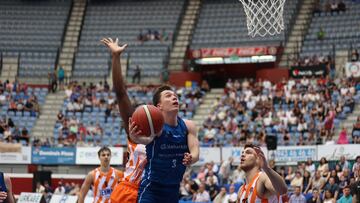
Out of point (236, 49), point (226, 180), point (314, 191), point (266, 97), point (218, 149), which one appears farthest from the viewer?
point (236, 49)

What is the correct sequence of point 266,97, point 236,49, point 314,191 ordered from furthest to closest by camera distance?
point 236,49, point 266,97, point 314,191

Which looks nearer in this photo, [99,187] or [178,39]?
[99,187]

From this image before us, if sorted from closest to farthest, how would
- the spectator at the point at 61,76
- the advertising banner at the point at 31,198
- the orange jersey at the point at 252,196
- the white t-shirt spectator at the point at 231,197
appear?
the orange jersey at the point at 252,196, the white t-shirt spectator at the point at 231,197, the advertising banner at the point at 31,198, the spectator at the point at 61,76

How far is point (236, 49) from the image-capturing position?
38.9 meters

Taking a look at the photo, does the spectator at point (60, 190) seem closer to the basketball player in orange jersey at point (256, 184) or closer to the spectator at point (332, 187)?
the spectator at point (332, 187)

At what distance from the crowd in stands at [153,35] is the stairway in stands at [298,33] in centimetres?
650

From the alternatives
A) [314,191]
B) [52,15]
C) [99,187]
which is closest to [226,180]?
[314,191]

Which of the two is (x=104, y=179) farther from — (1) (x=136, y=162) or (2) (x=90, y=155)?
(2) (x=90, y=155)

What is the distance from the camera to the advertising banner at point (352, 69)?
106ft

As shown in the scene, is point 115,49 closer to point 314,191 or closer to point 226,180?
point 314,191

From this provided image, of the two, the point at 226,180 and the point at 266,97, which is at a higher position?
the point at 266,97

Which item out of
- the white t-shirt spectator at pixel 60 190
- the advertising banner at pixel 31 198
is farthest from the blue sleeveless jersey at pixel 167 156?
the white t-shirt spectator at pixel 60 190

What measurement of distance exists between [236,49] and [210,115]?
262 inches

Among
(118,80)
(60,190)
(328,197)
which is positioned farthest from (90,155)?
(118,80)
